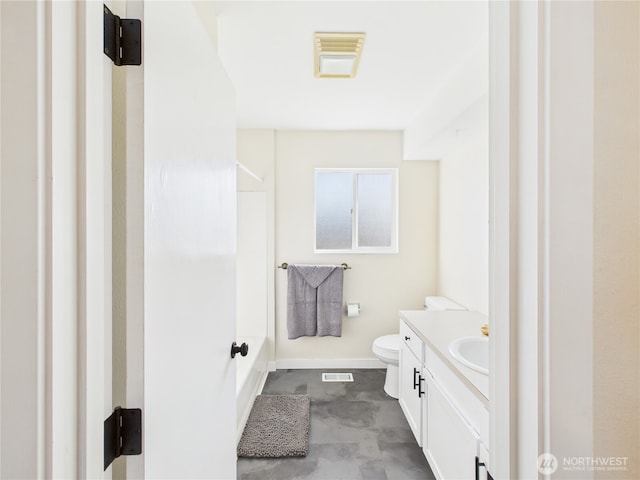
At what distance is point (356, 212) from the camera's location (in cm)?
336

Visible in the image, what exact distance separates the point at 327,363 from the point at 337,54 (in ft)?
8.81

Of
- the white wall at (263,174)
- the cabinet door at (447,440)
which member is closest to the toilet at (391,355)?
the cabinet door at (447,440)

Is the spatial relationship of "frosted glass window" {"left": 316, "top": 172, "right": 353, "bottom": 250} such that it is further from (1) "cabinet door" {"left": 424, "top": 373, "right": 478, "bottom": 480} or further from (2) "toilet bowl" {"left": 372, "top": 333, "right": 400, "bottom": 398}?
(1) "cabinet door" {"left": 424, "top": 373, "right": 478, "bottom": 480}

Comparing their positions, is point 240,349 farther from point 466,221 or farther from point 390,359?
point 466,221

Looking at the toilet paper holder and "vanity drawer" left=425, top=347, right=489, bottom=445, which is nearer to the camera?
"vanity drawer" left=425, top=347, right=489, bottom=445

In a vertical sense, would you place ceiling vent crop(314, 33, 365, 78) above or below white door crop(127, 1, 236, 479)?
above

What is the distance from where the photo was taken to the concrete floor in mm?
1833

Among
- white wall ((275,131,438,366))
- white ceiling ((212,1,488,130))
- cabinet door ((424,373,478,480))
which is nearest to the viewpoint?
cabinet door ((424,373,478,480))

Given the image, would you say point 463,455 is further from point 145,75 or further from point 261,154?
point 261,154

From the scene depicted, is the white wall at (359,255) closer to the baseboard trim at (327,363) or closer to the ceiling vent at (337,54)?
the baseboard trim at (327,363)

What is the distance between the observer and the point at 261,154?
3.16 meters

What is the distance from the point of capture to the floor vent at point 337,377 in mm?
3004

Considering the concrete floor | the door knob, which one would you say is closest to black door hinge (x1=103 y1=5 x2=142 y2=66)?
the door knob

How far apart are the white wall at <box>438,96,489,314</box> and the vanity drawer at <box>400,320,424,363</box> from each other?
0.63 meters
